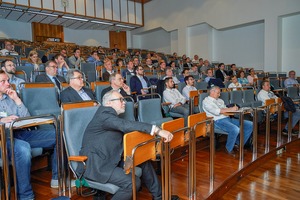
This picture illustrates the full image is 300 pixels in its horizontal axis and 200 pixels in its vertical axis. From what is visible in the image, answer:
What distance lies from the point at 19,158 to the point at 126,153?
0.73 meters

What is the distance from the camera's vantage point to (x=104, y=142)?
1.56 meters

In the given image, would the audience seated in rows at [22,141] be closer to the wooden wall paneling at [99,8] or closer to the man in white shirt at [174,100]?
the man in white shirt at [174,100]

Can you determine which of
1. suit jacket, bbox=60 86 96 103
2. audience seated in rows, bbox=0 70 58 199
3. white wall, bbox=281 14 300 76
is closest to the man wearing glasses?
suit jacket, bbox=60 86 96 103

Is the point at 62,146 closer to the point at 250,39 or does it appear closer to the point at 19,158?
the point at 19,158

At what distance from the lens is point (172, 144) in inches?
69.6

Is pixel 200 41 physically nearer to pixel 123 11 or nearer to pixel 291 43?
pixel 291 43

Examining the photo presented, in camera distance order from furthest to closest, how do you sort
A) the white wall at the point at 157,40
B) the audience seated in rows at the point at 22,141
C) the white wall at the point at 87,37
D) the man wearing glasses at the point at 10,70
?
the white wall at the point at 157,40 < the white wall at the point at 87,37 < the man wearing glasses at the point at 10,70 < the audience seated in rows at the point at 22,141

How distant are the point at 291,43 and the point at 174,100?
18.9ft

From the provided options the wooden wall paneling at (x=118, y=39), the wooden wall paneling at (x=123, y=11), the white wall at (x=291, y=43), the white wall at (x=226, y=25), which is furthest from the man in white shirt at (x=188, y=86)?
the wooden wall paneling at (x=118, y=39)

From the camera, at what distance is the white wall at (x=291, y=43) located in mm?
7492

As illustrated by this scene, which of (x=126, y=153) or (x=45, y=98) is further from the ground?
(x=45, y=98)

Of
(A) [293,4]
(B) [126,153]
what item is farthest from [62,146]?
(A) [293,4]

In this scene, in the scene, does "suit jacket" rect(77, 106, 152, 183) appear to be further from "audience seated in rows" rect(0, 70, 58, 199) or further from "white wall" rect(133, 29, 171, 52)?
"white wall" rect(133, 29, 171, 52)

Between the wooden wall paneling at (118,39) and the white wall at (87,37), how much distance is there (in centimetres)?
22
